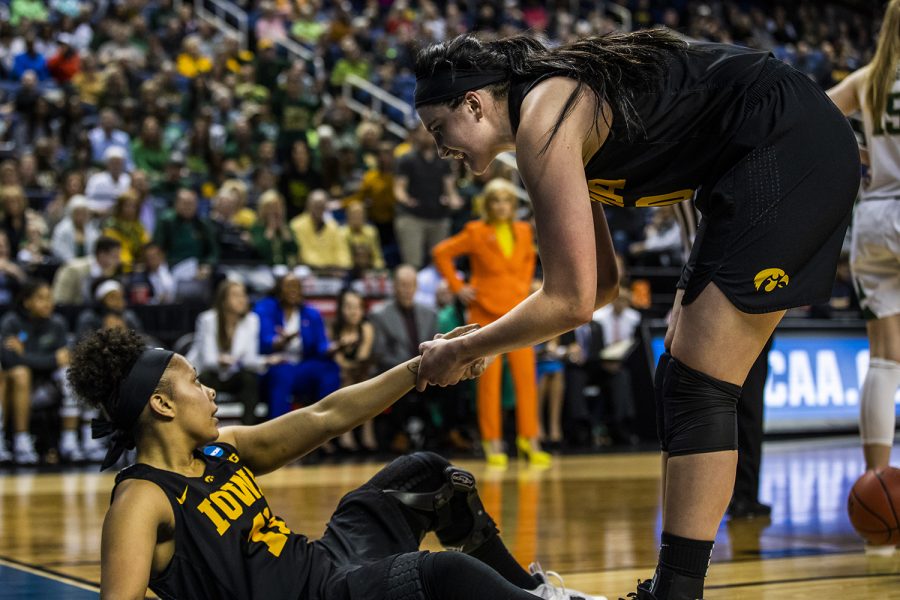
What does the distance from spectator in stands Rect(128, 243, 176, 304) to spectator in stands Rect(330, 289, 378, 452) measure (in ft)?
4.54

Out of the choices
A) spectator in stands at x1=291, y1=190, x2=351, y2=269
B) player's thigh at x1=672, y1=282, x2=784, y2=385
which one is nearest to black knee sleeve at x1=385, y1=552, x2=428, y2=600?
player's thigh at x1=672, y1=282, x2=784, y2=385

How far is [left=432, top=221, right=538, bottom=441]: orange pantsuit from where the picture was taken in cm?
844

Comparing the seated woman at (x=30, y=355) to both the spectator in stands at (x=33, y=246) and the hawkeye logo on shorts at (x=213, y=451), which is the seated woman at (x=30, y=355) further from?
the hawkeye logo on shorts at (x=213, y=451)

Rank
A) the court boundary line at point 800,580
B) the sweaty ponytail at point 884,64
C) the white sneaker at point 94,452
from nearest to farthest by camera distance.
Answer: the court boundary line at point 800,580 < the sweaty ponytail at point 884,64 < the white sneaker at point 94,452

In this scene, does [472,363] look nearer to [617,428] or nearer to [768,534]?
[768,534]

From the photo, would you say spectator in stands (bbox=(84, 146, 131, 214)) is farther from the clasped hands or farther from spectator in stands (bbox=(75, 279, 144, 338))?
the clasped hands

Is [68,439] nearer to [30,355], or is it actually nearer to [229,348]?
[30,355]

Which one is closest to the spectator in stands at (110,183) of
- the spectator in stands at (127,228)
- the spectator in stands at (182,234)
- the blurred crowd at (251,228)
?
the blurred crowd at (251,228)

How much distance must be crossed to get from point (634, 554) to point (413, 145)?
28.0 feet

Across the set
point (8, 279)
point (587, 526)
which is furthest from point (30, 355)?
point (587, 526)

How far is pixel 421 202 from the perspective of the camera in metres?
11.4

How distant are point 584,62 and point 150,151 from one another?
33.5ft

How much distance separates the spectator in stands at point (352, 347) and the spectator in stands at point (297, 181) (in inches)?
136

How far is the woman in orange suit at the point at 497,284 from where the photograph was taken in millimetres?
8430
